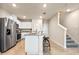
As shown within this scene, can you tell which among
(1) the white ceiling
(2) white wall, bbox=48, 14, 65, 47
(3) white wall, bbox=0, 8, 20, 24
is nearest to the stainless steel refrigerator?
(3) white wall, bbox=0, 8, 20, 24

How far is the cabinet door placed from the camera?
4395 mm

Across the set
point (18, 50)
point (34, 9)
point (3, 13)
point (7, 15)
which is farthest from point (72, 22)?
point (3, 13)

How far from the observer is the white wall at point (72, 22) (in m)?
4.64

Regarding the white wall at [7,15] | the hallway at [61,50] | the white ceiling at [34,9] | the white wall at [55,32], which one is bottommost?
the hallway at [61,50]

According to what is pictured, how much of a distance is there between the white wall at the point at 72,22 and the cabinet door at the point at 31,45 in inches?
56.3

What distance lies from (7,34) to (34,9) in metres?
1.77

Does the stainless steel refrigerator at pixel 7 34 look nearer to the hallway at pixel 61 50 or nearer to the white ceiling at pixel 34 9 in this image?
the white ceiling at pixel 34 9

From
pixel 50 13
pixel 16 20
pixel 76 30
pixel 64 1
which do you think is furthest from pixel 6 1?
pixel 76 30

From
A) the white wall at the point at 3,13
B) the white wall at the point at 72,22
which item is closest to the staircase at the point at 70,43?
the white wall at the point at 72,22

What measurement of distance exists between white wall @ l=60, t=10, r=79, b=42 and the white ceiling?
36 cm

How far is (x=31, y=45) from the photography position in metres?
4.45

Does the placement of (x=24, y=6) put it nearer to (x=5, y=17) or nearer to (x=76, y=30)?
(x=5, y=17)

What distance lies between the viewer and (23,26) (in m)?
4.55

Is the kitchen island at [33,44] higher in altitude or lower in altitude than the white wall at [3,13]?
lower
